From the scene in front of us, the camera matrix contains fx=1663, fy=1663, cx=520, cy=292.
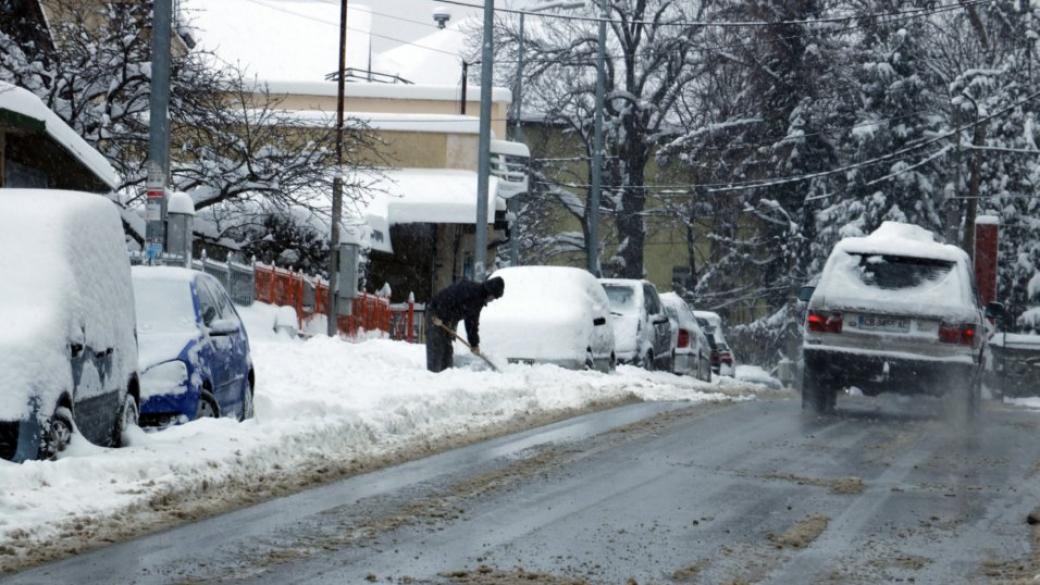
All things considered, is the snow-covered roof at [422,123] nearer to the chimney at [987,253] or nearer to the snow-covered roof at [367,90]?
the snow-covered roof at [367,90]

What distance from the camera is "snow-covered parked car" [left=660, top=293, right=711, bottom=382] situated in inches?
1175

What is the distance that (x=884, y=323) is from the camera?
18.0 meters

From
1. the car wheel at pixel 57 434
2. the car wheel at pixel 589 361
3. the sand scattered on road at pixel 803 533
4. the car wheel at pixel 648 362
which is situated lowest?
the car wheel at pixel 648 362

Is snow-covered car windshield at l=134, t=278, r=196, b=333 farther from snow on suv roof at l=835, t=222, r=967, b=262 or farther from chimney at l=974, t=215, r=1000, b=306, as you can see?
chimney at l=974, t=215, r=1000, b=306

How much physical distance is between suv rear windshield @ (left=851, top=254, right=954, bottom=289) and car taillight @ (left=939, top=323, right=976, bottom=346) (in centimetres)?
62

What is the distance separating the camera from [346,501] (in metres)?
9.95

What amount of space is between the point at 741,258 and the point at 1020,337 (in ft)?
54.4

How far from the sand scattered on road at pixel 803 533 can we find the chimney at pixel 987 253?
29558mm

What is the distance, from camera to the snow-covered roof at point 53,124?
58.0 feet

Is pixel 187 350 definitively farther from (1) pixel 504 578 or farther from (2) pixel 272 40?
(2) pixel 272 40

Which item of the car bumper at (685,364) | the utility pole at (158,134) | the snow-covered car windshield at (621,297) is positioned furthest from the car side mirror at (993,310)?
the utility pole at (158,134)

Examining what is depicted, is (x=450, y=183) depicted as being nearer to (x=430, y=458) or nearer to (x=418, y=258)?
(x=418, y=258)

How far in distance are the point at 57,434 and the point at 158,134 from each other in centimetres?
856

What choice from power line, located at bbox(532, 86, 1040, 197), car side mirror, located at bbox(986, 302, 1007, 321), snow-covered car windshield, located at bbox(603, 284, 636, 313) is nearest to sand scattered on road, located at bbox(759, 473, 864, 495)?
car side mirror, located at bbox(986, 302, 1007, 321)
